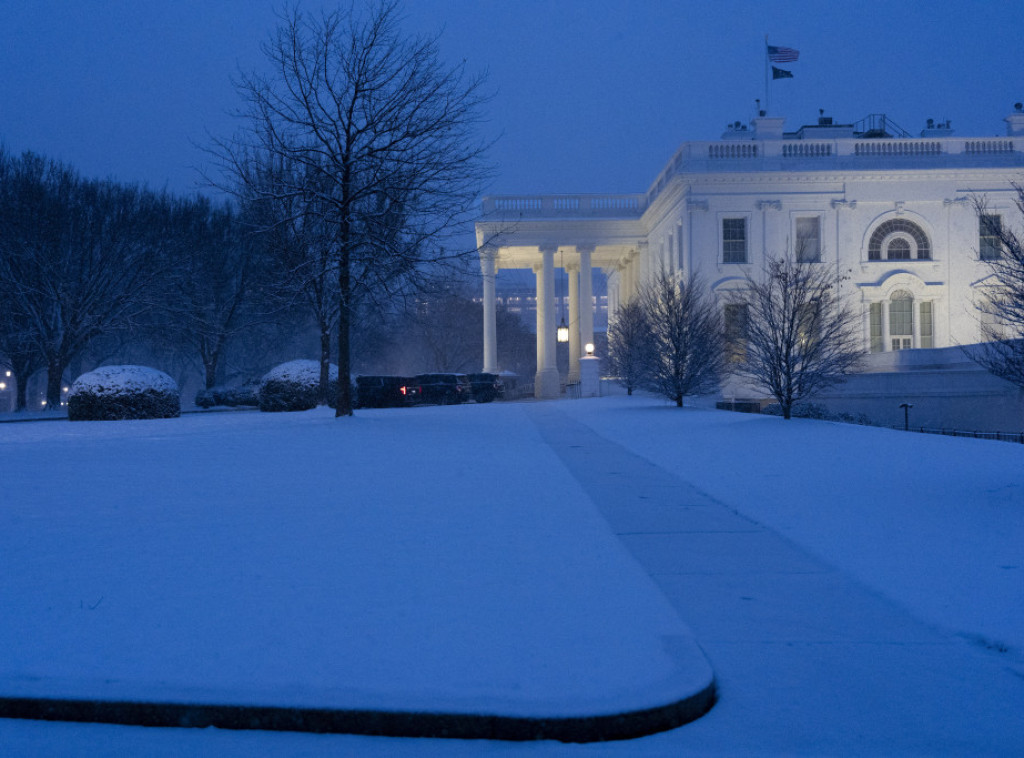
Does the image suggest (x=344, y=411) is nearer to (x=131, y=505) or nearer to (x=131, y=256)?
(x=131, y=505)

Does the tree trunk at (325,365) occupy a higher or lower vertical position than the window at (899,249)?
lower

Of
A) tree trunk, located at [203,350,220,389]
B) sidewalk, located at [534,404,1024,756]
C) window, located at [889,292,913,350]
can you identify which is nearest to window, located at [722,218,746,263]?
window, located at [889,292,913,350]

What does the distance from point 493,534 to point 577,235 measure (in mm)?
39080

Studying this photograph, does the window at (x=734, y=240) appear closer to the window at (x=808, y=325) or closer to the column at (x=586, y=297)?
the column at (x=586, y=297)

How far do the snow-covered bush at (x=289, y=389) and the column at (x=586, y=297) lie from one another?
21.9 meters

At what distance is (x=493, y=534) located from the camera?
242 inches

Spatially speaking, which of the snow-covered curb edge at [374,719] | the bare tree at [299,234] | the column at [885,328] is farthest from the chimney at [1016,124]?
the snow-covered curb edge at [374,719]

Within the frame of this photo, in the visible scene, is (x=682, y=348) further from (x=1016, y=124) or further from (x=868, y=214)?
(x=1016, y=124)

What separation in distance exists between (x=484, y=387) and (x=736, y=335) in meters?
17.7

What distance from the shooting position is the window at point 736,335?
A: 63.6ft

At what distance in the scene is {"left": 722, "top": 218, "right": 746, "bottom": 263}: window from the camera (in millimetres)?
36594

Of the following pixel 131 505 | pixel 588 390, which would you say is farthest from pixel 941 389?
pixel 131 505

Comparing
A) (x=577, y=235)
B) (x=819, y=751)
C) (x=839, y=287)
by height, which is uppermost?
(x=577, y=235)

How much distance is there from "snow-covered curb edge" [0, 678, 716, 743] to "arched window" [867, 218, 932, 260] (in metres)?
37.8
